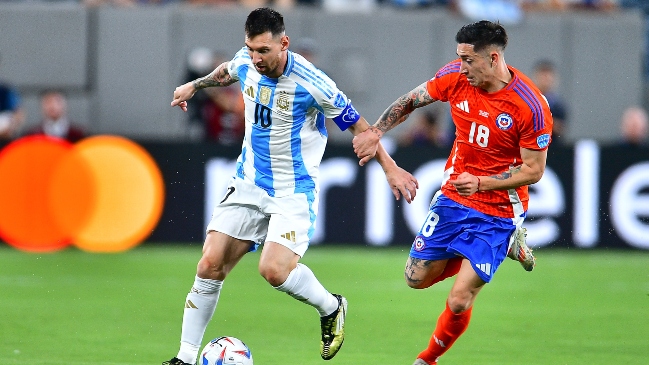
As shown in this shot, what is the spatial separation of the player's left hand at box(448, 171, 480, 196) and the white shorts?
1.05m

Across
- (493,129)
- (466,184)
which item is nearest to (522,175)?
(493,129)

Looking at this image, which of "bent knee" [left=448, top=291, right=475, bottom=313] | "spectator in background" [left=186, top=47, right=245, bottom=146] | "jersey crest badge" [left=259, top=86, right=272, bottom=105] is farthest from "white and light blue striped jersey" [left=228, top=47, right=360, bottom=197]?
"spectator in background" [left=186, top=47, right=245, bottom=146]

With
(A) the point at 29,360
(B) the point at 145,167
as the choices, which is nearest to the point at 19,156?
(B) the point at 145,167

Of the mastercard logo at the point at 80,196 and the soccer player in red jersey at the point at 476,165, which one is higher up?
the soccer player in red jersey at the point at 476,165

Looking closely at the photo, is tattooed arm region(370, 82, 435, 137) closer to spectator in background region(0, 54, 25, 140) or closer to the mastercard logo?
the mastercard logo

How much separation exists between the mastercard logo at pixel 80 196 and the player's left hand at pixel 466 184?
7810 millimetres

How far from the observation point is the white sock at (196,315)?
687 cm

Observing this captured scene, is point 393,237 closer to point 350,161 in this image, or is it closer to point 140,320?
point 350,161

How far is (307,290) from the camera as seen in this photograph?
714 cm

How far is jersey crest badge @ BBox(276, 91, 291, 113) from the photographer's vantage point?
23.0ft

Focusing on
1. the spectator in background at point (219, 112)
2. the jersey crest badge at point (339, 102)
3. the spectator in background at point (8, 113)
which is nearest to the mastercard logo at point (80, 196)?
the spectator in background at point (8, 113)

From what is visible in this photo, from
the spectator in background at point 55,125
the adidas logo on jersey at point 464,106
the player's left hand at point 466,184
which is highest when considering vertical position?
the adidas logo on jersey at point 464,106

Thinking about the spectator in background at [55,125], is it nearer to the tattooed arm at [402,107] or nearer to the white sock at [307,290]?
the white sock at [307,290]

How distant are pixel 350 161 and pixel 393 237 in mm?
1093
